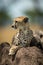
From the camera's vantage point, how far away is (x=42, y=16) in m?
3.52

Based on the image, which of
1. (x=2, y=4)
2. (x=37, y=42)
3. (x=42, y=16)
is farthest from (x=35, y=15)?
(x=37, y=42)

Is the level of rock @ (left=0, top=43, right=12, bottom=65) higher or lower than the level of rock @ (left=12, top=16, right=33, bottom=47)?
lower

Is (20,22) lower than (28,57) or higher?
higher

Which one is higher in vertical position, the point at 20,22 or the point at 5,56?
the point at 20,22

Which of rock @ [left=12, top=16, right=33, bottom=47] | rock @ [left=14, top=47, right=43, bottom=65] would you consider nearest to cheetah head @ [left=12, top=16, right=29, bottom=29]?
rock @ [left=12, top=16, right=33, bottom=47]

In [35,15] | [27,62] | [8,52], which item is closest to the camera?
[27,62]

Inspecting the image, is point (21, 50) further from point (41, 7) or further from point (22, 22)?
point (41, 7)

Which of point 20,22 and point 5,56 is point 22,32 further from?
point 5,56

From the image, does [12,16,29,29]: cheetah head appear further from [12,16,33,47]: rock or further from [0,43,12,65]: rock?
[0,43,12,65]: rock

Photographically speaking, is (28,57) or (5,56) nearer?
(28,57)

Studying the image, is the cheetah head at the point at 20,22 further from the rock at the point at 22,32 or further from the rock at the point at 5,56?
the rock at the point at 5,56

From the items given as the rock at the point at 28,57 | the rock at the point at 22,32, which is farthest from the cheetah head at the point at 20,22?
the rock at the point at 28,57

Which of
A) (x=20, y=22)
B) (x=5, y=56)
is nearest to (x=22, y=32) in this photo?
(x=20, y=22)

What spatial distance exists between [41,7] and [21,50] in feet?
8.45
